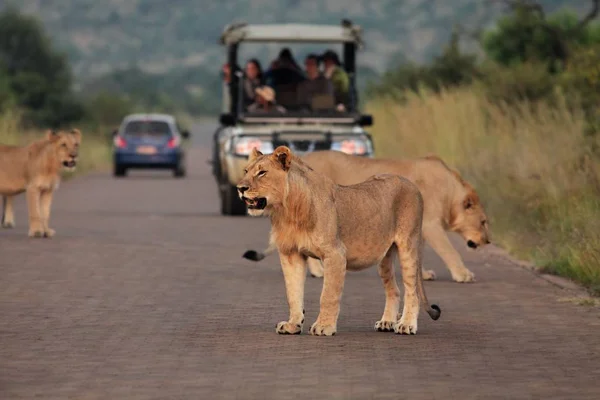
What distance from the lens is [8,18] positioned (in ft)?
261

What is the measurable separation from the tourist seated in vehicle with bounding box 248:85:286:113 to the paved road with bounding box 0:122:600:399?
6.60 meters

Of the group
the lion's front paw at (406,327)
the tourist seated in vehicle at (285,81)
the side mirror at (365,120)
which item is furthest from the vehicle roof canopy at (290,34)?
the lion's front paw at (406,327)

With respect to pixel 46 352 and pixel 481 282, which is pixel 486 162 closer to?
pixel 481 282

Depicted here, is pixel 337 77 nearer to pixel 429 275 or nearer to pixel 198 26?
pixel 429 275

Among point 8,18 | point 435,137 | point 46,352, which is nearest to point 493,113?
point 435,137

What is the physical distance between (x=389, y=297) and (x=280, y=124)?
46.3ft

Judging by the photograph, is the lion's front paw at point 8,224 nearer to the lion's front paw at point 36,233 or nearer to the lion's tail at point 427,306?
the lion's front paw at point 36,233

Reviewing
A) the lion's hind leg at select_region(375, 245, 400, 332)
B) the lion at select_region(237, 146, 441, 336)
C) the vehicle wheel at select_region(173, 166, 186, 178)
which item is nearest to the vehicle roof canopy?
the lion's hind leg at select_region(375, 245, 400, 332)

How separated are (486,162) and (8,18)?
182 feet

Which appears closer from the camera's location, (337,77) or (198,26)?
(337,77)

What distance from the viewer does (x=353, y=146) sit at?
26125mm

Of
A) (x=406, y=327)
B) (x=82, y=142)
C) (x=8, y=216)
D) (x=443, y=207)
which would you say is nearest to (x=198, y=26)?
(x=82, y=142)

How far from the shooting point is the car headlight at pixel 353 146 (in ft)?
85.6

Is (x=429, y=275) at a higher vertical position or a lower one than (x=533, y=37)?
lower
